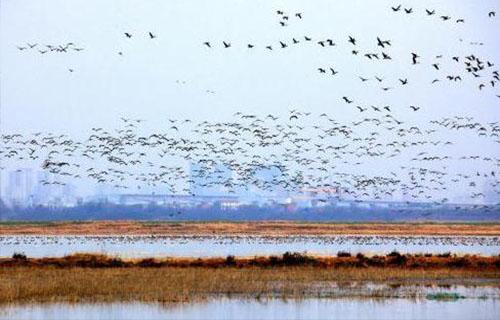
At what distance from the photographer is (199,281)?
46.5 metres

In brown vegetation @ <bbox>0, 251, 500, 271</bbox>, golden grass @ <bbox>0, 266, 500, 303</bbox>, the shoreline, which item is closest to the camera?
golden grass @ <bbox>0, 266, 500, 303</bbox>

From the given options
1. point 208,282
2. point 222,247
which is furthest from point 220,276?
point 222,247

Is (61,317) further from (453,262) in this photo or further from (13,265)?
(453,262)

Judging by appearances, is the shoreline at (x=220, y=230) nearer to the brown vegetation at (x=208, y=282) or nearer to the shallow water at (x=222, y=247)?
the shallow water at (x=222, y=247)

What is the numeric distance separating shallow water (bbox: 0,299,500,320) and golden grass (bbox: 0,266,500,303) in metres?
1.83

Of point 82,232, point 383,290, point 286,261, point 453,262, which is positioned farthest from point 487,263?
point 82,232

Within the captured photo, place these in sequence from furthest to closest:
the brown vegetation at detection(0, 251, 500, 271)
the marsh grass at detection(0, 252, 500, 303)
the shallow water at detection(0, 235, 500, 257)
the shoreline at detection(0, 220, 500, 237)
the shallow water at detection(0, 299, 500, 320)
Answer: the shoreline at detection(0, 220, 500, 237), the shallow water at detection(0, 235, 500, 257), the brown vegetation at detection(0, 251, 500, 271), the marsh grass at detection(0, 252, 500, 303), the shallow water at detection(0, 299, 500, 320)

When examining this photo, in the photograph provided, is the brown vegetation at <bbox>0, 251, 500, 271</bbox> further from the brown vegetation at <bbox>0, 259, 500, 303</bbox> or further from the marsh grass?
the brown vegetation at <bbox>0, 259, 500, 303</bbox>

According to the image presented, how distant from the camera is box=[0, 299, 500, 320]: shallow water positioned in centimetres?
3638

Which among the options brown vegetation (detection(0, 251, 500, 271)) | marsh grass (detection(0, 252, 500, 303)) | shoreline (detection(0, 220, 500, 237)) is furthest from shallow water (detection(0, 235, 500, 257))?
shoreline (detection(0, 220, 500, 237))

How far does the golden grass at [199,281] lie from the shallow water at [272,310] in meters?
1.83

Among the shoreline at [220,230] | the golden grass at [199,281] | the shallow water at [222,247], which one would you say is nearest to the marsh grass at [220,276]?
the golden grass at [199,281]

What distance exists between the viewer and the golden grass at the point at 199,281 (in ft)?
137

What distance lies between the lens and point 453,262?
57.1 m
